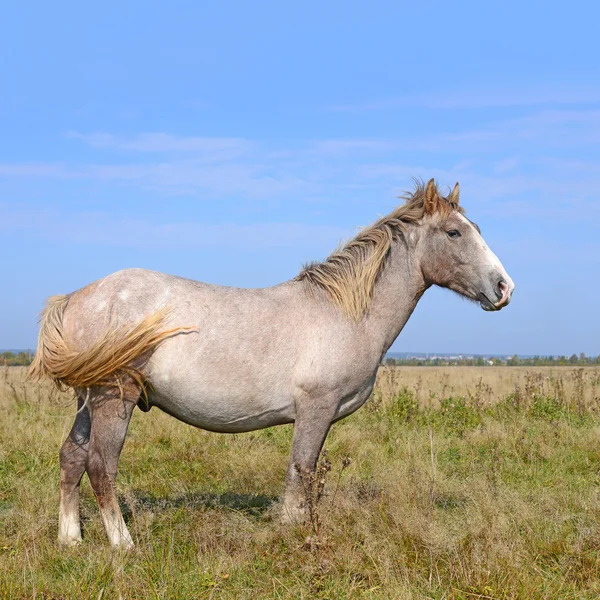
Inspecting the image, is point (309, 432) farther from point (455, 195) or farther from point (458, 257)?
point (455, 195)

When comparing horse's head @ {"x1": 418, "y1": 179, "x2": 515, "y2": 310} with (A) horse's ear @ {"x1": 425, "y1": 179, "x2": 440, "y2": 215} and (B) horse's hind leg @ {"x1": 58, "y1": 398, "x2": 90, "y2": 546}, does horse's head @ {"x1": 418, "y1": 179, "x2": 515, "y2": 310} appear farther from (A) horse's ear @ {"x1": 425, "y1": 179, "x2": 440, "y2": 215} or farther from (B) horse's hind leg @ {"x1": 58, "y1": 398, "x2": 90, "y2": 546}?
(B) horse's hind leg @ {"x1": 58, "y1": 398, "x2": 90, "y2": 546}

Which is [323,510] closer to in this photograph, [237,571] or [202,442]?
[237,571]

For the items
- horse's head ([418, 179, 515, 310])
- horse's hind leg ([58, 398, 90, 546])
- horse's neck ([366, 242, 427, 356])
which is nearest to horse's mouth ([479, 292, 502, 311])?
horse's head ([418, 179, 515, 310])

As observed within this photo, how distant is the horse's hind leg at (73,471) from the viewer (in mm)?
4793

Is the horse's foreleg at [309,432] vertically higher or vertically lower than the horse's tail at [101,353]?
lower

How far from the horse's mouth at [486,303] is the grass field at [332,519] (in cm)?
145

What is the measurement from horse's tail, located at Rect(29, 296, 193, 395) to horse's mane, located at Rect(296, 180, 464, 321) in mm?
1183

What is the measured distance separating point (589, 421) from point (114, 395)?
6.99 metres

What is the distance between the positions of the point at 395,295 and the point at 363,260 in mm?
382

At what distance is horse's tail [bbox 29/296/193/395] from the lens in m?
4.45

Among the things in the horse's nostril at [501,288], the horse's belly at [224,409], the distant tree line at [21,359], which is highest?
the horse's nostril at [501,288]

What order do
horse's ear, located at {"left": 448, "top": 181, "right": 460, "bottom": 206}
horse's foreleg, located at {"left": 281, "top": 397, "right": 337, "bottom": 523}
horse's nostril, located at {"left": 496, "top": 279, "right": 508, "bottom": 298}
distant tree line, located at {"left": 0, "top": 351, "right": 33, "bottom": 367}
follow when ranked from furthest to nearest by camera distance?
distant tree line, located at {"left": 0, "top": 351, "right": 33, "bottom": 367}
horse's ear, located at {"left": 448, "top": 181, "right": 460, "bottom": 206}
horse's nostril, located at {"left": 496, "top": 279, "right": 508, "bottom": 298}
horse's foreleg, located at {"left": 281, "top": 397, "right": 337, "bottom": 523}

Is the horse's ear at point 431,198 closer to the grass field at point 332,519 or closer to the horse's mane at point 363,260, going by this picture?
the horse's mane at point 363,260

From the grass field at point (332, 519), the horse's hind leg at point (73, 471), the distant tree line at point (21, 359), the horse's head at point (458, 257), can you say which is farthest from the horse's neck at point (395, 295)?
the distant tree line at point (21, 359)
